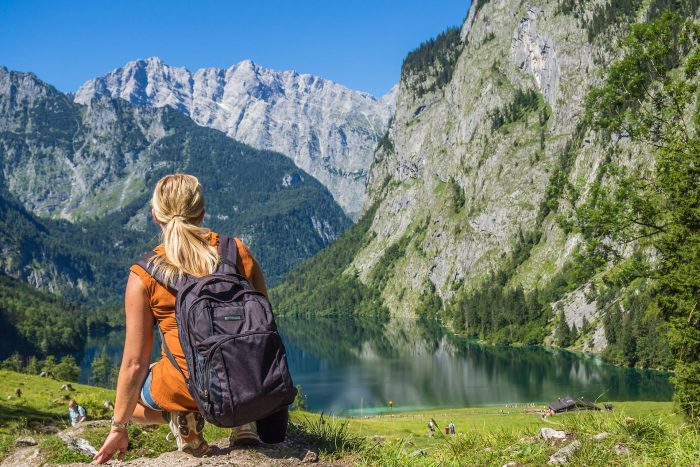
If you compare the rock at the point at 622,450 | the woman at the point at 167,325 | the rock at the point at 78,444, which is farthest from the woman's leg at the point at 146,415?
the rock at the point at 622,450

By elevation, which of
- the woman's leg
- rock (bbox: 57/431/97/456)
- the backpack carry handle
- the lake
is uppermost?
the backpack carry handle

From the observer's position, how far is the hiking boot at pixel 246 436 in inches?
297

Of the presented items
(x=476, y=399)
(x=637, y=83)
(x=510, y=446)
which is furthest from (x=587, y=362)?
(x=510, y=446)

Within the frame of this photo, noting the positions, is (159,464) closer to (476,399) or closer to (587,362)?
(476,399)

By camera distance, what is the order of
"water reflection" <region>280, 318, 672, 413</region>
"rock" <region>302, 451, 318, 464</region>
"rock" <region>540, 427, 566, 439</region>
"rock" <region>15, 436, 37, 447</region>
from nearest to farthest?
"rock" <region>302, 451, 318, 464</region> → "rock" <region>540, 427, 566, 439</region> → "rock" <region>15, 436, 37, 447</region> → "water reflection" <region>280, 318, 672, 413</region>

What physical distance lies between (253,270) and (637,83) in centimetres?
2760

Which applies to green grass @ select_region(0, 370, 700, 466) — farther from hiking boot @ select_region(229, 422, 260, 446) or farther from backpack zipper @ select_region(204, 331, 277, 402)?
backpack zipper @ select_region(204, 331, 277, 402)

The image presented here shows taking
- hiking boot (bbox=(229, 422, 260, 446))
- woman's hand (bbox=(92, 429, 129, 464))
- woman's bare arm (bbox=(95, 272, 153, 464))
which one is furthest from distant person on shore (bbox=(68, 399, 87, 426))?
hiking boot (bbox=(229, 422, 260, 446))

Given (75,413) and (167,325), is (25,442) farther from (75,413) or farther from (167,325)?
(75,413)

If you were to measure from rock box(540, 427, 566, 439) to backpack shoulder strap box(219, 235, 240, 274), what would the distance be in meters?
5.68

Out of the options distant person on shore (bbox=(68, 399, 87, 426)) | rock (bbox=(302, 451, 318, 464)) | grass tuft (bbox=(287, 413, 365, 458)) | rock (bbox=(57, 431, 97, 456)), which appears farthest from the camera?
distant person on shore (bbox=(68, 399, 87, 426))

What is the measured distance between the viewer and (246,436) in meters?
7.56

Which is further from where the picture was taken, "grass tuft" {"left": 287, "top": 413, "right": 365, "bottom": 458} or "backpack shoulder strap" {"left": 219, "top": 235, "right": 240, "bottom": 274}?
"grass tuft" {"left": 287, "top": 413, "right": 365, "bottom": 458}

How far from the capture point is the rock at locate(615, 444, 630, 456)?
25.5 ft
